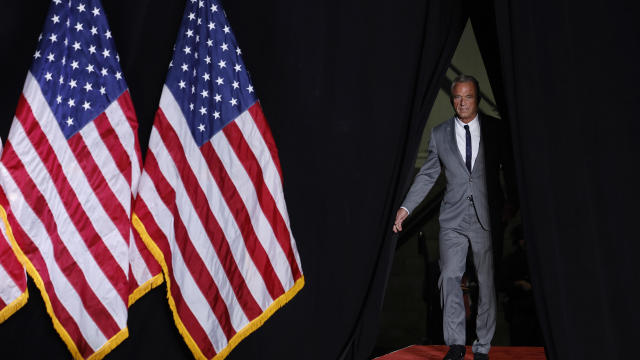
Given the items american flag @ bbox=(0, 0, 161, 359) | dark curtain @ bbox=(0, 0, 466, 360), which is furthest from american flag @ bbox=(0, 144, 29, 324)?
dark curtain @ bbox=(0, 0, 466, 360)

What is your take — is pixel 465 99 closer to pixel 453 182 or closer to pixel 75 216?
pixel 453 182

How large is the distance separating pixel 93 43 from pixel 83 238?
1251mm

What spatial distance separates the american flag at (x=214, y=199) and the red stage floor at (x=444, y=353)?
0.88m

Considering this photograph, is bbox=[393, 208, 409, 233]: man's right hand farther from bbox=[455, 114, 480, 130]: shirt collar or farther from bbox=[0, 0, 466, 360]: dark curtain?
bbox=[455, 114, 480, 130]: shirt collar

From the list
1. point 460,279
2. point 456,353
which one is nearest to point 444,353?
point 456,353

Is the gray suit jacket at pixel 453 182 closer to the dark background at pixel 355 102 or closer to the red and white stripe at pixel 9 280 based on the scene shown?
the dark background at pixel 355 102

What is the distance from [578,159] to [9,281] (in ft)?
11.4

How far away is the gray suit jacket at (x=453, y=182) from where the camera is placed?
Result: 3.97 metres

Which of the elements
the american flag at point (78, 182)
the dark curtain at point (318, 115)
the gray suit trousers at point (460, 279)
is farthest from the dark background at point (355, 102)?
the gray suit trousers at point (460, 279)

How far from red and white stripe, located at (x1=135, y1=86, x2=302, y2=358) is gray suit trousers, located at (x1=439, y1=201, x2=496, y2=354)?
0.95m

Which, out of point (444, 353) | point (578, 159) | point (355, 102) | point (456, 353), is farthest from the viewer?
point (444, 353)

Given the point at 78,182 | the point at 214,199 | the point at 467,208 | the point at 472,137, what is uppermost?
the point at 78,182

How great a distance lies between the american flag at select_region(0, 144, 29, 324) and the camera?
3.97 m

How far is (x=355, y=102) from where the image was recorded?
433 cm
